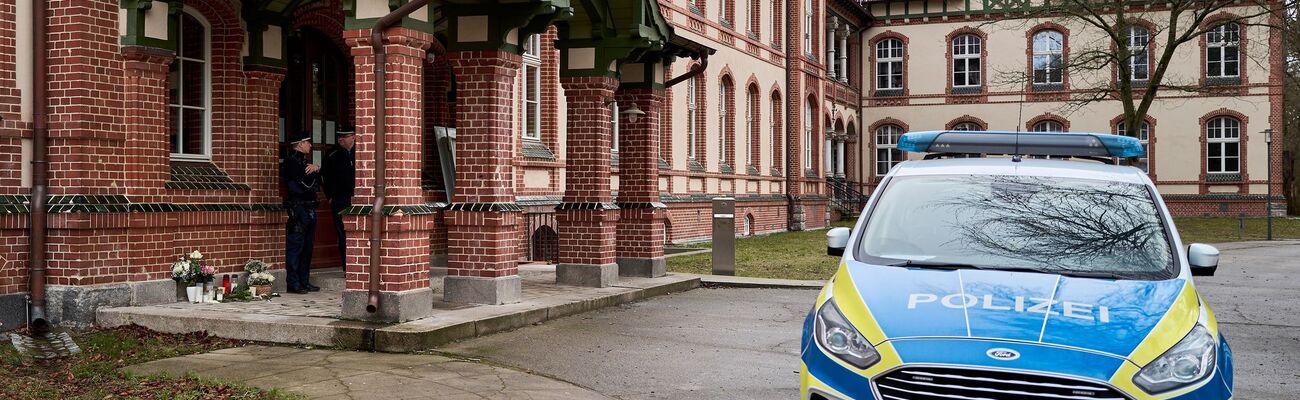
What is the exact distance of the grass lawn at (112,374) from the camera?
6883 millimetres

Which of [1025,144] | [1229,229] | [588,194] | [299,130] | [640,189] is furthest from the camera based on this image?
[1229,229]

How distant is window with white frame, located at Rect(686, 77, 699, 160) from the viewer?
26359 mm

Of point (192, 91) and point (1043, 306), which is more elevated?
point (192, 91)

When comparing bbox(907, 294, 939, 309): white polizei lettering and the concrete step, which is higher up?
bbox(907, 294, 939, 309): white polizei lettering

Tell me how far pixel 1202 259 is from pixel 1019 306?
1.47 meters

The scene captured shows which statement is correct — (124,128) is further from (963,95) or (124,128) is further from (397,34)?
(963,95)

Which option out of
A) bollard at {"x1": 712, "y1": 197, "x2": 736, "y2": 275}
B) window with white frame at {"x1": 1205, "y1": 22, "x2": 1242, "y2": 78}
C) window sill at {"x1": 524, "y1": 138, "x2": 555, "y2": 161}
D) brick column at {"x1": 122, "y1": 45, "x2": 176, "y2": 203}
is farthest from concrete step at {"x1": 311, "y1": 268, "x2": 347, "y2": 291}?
window with white frame at {"x1": 1205, "y1": 22, "x2": 1242, "y2": 78}

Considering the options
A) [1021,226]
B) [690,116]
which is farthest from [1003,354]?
[690,116]

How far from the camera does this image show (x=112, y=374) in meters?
7.65

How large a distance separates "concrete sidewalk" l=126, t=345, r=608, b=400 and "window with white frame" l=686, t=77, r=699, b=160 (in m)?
17.9

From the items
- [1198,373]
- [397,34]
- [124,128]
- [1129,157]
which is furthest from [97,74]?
[1198,373]

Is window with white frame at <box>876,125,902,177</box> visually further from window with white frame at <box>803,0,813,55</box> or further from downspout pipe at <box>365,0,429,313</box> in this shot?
downspout pipe at <box>365,0,429,313</box>

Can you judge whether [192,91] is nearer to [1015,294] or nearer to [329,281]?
[329,281]

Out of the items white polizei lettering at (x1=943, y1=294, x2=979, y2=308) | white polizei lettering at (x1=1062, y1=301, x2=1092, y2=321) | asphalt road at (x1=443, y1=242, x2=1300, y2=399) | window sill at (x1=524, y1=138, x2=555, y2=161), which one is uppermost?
window sill at (x1=524, y1=138, x2=555, y2=161)
